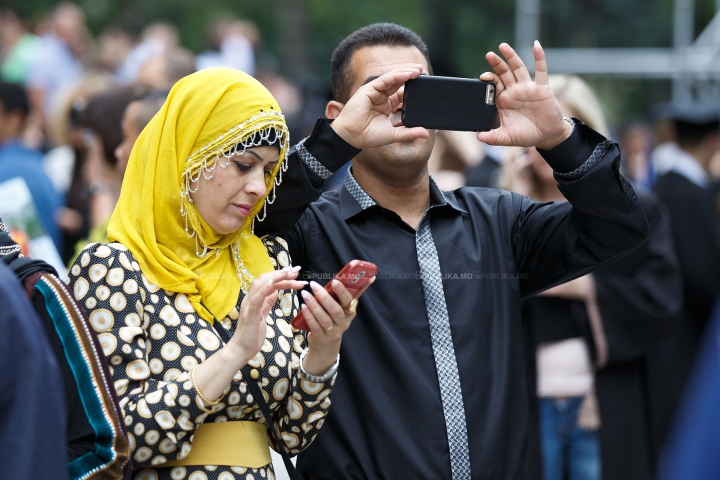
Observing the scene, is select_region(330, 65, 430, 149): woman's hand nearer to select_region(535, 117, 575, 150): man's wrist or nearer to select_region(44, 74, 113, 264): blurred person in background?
select_region(535, 117, 575, 150): man's wrist

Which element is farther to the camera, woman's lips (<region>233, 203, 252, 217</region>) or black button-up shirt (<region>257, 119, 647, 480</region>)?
black button-up shirt (<region>257, 119, 647, 480</region>)

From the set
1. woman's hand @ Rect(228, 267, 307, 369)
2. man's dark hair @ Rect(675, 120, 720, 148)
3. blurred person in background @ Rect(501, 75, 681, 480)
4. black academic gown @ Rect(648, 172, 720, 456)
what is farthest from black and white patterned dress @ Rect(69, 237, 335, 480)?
man's dark hair @ Rect(675, 120, 720, 148)

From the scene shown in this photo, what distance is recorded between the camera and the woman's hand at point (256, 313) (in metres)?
2.31

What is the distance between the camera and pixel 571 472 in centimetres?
441

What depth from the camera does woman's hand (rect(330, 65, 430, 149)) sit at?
8.93 feet

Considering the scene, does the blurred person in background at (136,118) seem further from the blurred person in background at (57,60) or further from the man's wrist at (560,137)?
the blurred person in background at (57,60)

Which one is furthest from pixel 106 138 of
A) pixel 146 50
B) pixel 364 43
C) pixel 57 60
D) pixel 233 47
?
pixel 233 47

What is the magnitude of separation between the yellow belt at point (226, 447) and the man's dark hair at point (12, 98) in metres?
3.82

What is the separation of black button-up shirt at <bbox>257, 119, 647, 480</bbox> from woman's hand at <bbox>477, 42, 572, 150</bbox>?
66 millimetres

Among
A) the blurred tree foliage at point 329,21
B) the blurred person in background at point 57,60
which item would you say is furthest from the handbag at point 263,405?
the blurred tree foliage at point 329,21

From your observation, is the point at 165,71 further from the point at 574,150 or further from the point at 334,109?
the point at 574,150

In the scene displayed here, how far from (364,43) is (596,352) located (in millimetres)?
2002

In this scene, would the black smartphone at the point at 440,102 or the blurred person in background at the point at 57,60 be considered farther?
the blurred person in background at the point at 57,60

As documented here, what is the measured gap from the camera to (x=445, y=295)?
2.92m
